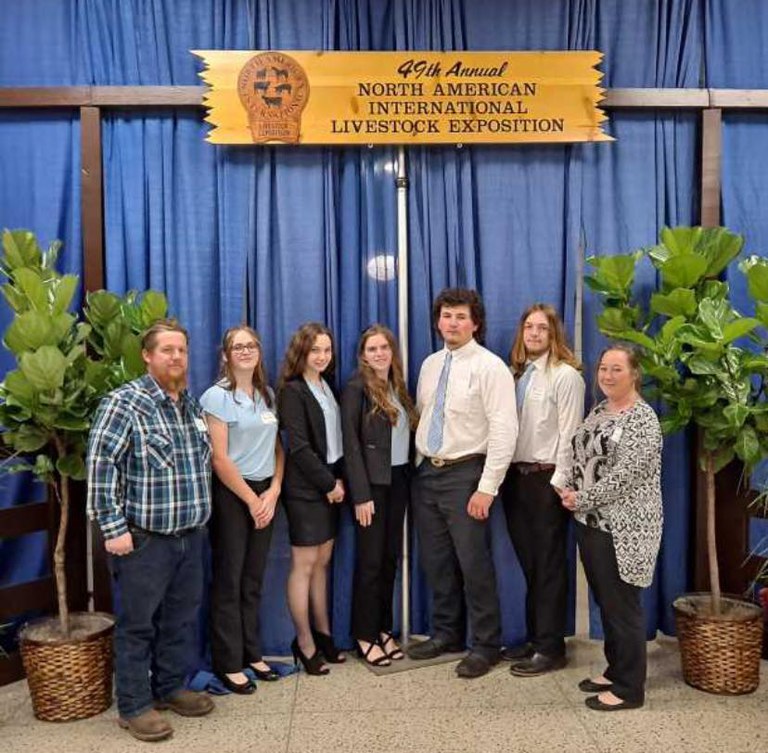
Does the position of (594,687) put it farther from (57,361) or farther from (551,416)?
(57,361)

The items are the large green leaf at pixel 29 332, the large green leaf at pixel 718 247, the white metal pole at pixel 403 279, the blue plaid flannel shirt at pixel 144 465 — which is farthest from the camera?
the white metal pole at pixel 403 279

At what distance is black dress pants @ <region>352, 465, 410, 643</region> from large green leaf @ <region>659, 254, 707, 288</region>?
4.29 feet

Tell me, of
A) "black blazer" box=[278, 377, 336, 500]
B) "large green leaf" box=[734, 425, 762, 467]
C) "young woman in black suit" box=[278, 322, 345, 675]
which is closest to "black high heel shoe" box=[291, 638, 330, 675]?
"young woman in black suit" box=[278, 322, 345, 675]

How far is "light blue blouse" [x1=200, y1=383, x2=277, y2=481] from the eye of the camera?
2.75 meters

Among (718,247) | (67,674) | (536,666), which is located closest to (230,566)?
(67,674)

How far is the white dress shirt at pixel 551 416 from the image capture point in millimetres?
2869

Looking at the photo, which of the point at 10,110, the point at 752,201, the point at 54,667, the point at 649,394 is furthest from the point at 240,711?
the point at 752,201

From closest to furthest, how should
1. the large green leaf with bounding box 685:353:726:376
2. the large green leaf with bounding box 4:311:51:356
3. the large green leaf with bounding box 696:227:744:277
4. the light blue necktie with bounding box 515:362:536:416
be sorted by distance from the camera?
the large green leaf with bounding box 4:311:51:356
the large green leaf with bounding box 685:353:726:376
the large green leaf with bounding box 696:227:744:277
the light blue necktie with bounding box 515:362:536:416

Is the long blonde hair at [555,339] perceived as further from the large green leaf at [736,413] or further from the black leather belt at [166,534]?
the black leather belt at [166,534]

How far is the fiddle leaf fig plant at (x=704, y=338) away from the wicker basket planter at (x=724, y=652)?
5.8 inches

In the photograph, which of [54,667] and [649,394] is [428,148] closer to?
[649,394]

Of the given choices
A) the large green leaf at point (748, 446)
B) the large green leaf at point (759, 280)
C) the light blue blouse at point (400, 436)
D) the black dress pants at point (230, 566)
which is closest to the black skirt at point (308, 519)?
the black dress pants at point (230, 566)

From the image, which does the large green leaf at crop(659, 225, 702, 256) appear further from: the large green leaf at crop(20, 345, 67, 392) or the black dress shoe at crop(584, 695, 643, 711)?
the large green leaf at crop(20, 345, 67, 392)

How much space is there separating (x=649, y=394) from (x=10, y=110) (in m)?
2.88
